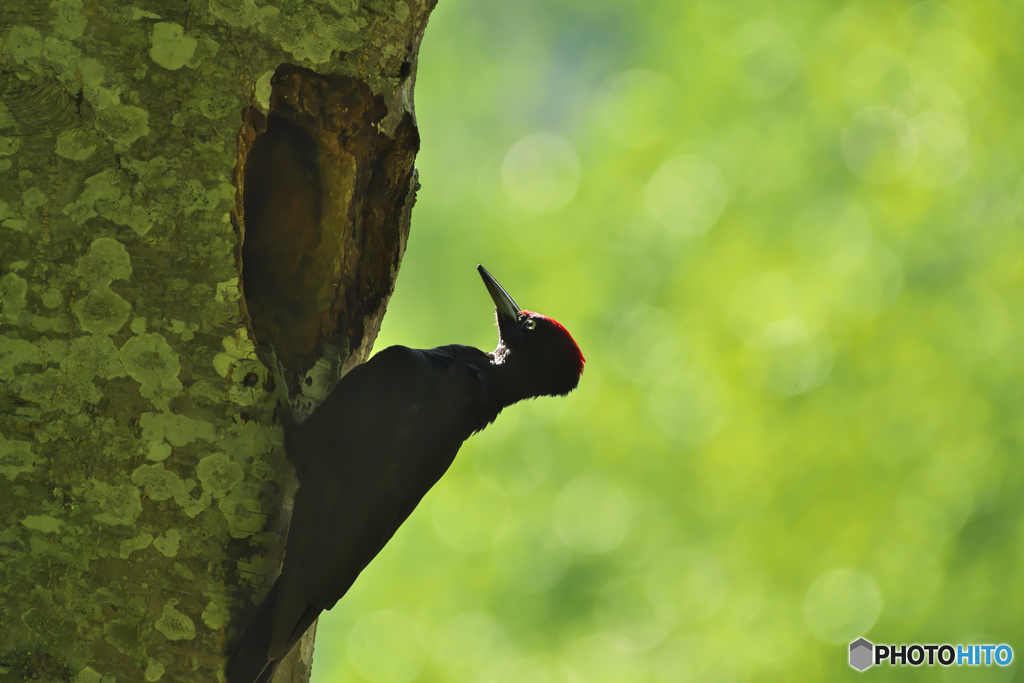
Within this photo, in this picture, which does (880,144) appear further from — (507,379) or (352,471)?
(352,471)

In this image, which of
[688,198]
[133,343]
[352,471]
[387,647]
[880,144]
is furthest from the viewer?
[688,198]

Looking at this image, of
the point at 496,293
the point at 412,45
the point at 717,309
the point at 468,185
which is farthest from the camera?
the point at 468,185

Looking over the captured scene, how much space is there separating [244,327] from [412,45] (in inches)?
32.7

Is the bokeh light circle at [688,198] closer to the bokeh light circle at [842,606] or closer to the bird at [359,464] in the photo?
the bokeh light circle at [842,606]

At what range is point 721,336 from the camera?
844 cm

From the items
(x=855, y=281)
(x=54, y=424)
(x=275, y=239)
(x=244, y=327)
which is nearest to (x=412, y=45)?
(x=275, y=239)

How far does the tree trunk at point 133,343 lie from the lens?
5.09 ft

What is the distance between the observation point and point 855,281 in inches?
307

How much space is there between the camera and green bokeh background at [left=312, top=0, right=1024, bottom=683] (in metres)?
7.56

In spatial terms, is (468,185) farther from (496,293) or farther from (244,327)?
(244,327)

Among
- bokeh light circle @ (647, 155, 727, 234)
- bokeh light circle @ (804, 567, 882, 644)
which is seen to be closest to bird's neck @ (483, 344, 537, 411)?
bokeh light circle @ (804, 567, 882, 644)

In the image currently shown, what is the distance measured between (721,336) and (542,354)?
5923 mm

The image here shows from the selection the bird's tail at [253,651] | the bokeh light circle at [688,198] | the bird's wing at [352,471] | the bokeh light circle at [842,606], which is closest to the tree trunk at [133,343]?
the bird's tail at [253,651]

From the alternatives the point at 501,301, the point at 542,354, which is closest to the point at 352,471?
the point at 542,354
